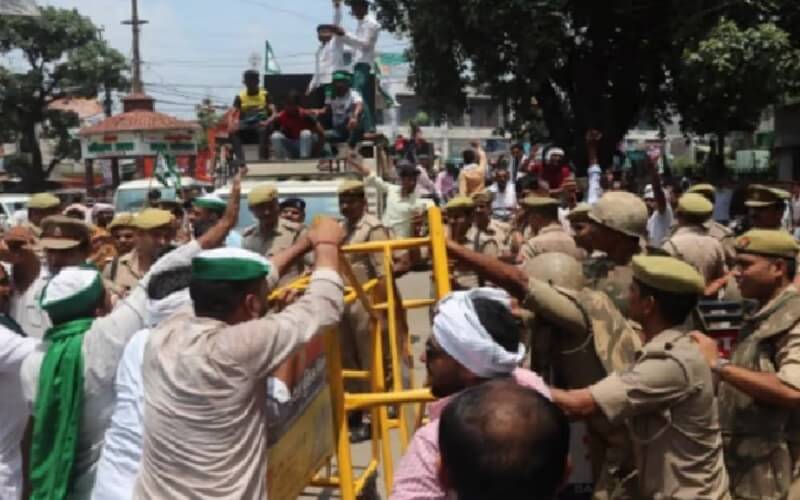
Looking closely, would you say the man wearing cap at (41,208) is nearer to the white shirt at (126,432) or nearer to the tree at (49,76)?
the white shirt at (126,432)

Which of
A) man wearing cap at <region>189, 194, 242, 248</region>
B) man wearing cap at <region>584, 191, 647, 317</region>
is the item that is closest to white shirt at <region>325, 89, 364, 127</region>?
man wearing cap at <region>189, 194, 242, 248</region>

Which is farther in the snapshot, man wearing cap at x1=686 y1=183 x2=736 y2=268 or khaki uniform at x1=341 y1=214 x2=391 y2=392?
man wearing cap at x1=686 y1=183 x2=736 y2=268

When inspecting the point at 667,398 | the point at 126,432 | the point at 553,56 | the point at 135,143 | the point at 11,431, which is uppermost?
the point at 553,56

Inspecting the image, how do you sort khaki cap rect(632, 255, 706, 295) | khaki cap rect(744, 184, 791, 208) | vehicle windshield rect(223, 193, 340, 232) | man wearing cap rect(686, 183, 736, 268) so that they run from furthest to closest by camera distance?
vehicle windshield rect(223, 193, 340, 232)
man wearing cap rect(686, 183, 736, 268)
khaki cap rect(744, 184, 791, 208)
khaki cap rect(632, 255, 706, 295)

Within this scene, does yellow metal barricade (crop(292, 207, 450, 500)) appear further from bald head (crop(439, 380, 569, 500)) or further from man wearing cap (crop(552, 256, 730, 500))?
bald head (crop(439, 380, 569, 500))

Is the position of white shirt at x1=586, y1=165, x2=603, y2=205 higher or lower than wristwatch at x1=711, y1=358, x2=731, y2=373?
higher

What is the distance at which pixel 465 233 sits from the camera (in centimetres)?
813

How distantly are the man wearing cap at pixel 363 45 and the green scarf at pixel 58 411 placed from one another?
925cm

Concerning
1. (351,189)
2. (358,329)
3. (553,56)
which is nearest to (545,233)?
(358,329)

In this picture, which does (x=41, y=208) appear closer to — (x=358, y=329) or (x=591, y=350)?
(x=358, y=329)

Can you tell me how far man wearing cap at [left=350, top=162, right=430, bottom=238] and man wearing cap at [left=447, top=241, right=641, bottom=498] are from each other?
6157 mm

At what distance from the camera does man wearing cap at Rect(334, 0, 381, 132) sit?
12688mm

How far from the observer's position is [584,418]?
127 inches

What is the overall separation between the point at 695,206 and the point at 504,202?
261 inches
